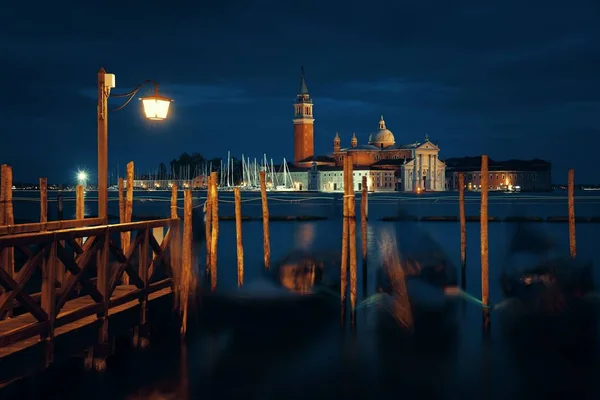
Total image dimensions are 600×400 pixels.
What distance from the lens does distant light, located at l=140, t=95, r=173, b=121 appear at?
9.13m

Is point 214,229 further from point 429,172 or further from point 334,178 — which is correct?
point 429,172

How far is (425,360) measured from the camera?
1071 cm

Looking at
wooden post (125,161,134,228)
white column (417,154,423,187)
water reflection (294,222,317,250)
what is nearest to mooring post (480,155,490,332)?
wooden post (125,161,134,228)

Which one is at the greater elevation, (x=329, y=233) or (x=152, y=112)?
(x=152, y=112)

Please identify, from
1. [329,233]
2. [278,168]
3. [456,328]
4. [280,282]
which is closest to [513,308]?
[456,328]

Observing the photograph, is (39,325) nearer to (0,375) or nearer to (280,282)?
(0,375)

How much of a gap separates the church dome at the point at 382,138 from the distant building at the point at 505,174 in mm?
12255

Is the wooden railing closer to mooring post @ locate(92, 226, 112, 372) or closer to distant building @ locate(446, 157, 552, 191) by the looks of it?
mooring post @ locate(92, 226, 112, 372)

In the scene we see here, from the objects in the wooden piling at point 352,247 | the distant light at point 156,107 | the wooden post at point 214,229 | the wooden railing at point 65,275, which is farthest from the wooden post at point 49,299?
the wooden post at point 214,229

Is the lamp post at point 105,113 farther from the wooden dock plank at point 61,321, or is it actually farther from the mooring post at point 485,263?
the mooring post at point 485,263

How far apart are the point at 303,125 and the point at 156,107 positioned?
12040 cm

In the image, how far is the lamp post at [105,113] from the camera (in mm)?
8884

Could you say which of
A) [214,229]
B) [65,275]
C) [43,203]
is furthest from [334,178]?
[65,275]

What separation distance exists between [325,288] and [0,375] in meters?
10.0
